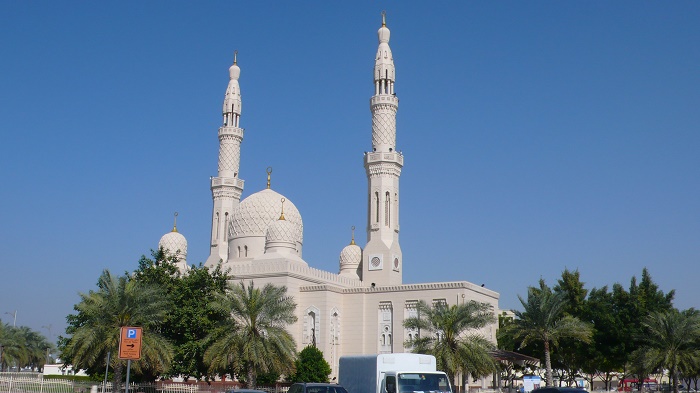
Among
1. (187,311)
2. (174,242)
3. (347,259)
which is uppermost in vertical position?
(174,242)

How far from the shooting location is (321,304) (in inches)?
1542

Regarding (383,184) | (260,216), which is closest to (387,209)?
(383,184)

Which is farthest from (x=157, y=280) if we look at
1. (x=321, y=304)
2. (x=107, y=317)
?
(x=321, y=304)

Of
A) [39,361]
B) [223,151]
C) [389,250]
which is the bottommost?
[39,361]

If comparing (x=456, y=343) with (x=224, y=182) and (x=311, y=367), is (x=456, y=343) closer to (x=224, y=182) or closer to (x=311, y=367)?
(x=311, y=367)

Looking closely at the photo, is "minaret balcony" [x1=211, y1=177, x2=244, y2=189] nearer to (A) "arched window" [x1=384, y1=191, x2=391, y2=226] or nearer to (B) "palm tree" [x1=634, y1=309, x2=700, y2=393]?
(A) "arched window" [x1=384, y1=191, x2=391, y2=226]

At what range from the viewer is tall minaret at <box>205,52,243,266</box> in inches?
1922

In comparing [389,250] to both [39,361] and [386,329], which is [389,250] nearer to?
[386,329]

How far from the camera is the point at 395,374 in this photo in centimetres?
1733

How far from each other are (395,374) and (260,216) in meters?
29.0

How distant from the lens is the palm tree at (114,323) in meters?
24.9

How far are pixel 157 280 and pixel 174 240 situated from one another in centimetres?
2084

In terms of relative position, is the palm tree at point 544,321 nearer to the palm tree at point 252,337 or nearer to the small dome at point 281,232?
the palm tree at point 252,337

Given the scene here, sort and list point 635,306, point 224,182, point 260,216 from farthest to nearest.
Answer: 1. point 224,182
2. point 260,216
3. point 635,306
